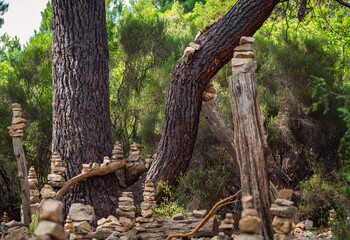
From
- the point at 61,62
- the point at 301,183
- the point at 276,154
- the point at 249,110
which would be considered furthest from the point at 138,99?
the point at 249,110

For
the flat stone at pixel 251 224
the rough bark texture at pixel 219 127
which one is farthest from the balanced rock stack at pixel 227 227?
the rough bark texture at pixel 219 127

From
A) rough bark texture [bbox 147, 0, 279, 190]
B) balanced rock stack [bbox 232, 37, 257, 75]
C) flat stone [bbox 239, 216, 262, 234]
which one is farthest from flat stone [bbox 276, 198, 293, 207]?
rough bark texture [bbox 147, 0, 279, 190]

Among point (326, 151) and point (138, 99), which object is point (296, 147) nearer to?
point (326, 151)

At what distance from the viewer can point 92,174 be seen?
5.18 m

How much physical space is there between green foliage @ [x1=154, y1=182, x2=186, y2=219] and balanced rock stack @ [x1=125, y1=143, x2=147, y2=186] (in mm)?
484

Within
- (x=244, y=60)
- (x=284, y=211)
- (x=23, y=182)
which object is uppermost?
(x=244, y=60)

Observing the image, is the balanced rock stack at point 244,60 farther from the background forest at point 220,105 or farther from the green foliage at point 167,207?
the green foliage at point 167,207

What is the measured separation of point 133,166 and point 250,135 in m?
2.93

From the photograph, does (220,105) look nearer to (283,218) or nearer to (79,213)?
(79,213)

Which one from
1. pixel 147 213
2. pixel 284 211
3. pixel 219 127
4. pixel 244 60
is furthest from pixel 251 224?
pixel 219 127

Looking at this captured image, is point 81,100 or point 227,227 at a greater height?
point 81,100

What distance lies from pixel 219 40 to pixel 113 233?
2895mm

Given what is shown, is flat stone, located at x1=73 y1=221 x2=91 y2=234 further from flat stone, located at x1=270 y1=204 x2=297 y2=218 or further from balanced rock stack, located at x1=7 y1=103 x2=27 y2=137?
flat stone, located at x1=270 y1=204 x2=297 y2=218

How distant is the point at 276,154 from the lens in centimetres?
645
